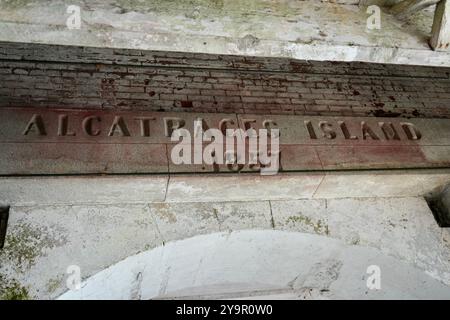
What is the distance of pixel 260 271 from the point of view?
10.4 ft

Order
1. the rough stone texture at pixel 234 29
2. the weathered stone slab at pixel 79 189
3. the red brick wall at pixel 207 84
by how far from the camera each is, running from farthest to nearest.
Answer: the red brick wall at pixel 207 84, the weathered stone slab at pixel 79 189, the rough stone texture at pixel 234 29

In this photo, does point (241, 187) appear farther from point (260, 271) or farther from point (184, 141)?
point (260, 271)

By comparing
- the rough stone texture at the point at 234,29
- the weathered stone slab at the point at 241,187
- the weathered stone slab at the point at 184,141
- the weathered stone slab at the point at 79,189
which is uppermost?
the rough stone texture at the point at 234,29

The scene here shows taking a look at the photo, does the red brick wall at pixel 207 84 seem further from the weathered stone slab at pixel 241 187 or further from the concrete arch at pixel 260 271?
the concrete arch at pixel 260 271

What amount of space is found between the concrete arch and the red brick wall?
912mm

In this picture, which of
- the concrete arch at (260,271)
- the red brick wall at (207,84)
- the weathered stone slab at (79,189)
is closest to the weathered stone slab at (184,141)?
the weathered stone slab at (79,189)

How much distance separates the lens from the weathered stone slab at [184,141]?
2.36m

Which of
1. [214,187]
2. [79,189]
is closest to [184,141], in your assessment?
[214,187]

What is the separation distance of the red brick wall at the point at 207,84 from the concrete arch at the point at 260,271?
0.91 meters

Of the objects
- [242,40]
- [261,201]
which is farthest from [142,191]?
[242,40]

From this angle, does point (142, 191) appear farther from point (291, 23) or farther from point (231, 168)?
point (291, 23)

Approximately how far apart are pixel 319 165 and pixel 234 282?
1249mm

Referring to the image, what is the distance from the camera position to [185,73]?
3129 mm

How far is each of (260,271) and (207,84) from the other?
1.42 meters
